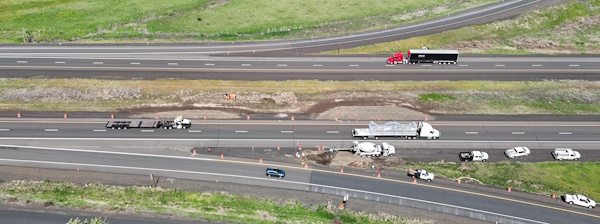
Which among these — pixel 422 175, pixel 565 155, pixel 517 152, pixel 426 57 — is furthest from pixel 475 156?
pixel 426 57

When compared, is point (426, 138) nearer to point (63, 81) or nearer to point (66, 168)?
point (66, 168)

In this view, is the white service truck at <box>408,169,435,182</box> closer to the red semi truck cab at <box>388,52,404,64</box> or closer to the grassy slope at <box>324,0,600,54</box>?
the red semi truck cab at <box>388,52,404,64</box>

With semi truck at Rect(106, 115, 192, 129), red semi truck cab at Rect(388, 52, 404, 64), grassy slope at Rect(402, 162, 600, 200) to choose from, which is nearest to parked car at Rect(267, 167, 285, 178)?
grassy slope at Rect(402, 162, 600, 200)

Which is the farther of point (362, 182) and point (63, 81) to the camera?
point (63, 81)

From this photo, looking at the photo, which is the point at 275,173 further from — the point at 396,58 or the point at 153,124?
the point at 396,58

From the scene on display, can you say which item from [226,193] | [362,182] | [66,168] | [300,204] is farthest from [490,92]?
[66,168]
